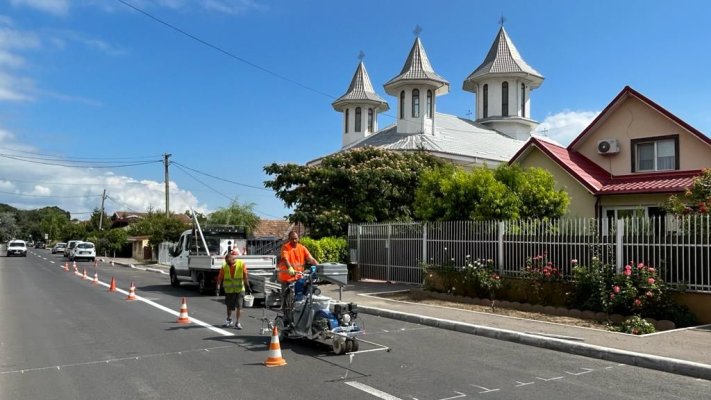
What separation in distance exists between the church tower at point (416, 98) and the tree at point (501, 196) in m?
18.1

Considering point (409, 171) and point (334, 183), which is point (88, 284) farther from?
point (409, 171)

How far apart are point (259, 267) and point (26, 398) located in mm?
10944

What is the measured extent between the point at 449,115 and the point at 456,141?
7199 mm

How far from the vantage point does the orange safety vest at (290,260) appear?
9758 millimetres

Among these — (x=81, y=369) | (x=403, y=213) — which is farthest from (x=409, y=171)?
(x=81, y=369)

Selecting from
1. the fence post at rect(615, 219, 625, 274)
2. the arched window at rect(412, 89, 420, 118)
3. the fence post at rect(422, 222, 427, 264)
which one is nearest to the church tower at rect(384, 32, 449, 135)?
the arched window at rect(412, 89, 420, 118)

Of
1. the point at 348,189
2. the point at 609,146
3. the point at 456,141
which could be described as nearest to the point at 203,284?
the point at 348,189

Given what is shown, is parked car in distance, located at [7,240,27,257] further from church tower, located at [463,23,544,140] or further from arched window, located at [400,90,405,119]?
church tower, located at [463,23,544,140]

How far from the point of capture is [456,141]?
35.3m

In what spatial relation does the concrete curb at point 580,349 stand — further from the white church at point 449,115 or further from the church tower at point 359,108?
the church tower at point 359,108

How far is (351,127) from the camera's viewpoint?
42.4 m

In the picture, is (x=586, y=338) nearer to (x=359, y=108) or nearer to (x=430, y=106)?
(x=430, y=106)

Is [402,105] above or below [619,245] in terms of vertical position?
above

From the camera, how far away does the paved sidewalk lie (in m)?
8.35
